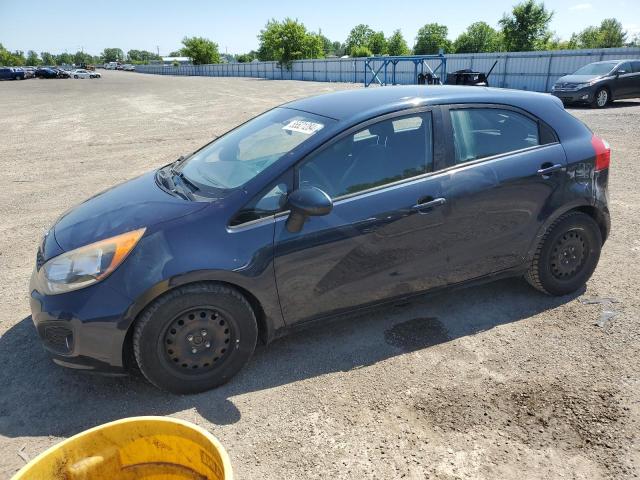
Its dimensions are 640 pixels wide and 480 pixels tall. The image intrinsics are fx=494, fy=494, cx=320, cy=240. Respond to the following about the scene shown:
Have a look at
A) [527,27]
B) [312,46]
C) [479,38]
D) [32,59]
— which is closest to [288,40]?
[312,46]

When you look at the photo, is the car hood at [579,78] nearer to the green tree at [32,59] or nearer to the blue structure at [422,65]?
the blue structure at [422,65]

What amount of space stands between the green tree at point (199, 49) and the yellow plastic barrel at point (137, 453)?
4329 inches

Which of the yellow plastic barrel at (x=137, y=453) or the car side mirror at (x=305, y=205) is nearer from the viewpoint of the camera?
the yellow plastic barrel at (x=137, y=453)

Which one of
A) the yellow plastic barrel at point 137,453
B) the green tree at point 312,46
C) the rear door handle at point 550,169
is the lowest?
the yellow plastic barrel at point 137,453

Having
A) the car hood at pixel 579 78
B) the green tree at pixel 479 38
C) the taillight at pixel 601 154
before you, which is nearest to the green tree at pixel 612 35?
the green tree at pixel 479 38

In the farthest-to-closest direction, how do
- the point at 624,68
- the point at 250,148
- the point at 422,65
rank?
the point at 422,65, the point at 624,68, the point at 250,148

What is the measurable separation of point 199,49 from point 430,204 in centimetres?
10884

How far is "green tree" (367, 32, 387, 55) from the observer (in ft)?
360

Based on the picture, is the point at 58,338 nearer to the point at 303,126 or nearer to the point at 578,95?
the point at 303,126

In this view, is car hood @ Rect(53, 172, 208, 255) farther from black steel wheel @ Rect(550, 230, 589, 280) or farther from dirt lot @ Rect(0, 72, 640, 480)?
black steel wheel @ Rect(550, 230, 589, 280)

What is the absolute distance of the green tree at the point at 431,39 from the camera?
10438 cm

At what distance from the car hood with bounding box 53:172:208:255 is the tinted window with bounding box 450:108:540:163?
183 cm

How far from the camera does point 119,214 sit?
10.1ft

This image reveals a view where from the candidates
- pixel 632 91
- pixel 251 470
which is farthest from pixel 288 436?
pixel 632 91
